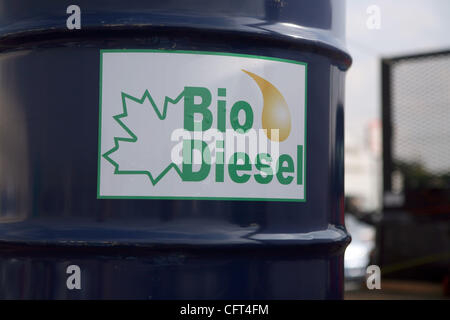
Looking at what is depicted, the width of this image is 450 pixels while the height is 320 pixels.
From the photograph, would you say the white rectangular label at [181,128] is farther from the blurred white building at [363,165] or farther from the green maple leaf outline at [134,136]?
the blurred white building at [363,165]

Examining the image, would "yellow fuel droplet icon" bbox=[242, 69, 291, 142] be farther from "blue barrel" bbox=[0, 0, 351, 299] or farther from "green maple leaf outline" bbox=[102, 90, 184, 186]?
"green maple leaf outline" bbox=[102, 90, 184, 186]

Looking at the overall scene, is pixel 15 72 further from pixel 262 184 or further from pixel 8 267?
pixel 262 184

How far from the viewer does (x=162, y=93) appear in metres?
1.52

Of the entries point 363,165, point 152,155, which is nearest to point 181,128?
point 152,155

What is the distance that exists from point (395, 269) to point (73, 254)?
226 inches

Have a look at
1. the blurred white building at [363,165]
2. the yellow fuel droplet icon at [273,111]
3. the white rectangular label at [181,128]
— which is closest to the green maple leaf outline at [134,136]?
the white rectangular label at [181,128]

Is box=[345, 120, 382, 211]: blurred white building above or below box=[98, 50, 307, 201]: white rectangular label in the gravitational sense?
above

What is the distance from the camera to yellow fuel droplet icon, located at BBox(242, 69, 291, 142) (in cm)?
160

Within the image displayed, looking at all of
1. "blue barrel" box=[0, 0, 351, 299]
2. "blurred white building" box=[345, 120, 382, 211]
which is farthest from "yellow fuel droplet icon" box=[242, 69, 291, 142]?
"blurred white building" box=[345, 120, 382, 211]

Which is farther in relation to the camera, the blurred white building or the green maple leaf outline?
the blurred white building

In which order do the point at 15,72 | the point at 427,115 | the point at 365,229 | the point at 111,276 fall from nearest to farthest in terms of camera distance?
the point at 111,276 < the point at 15,72 < the point at 427,115 < the point at 365,229

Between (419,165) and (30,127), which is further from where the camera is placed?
(419,165)

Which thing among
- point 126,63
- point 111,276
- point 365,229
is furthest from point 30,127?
point 365,229

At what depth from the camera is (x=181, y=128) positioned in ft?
5.01
